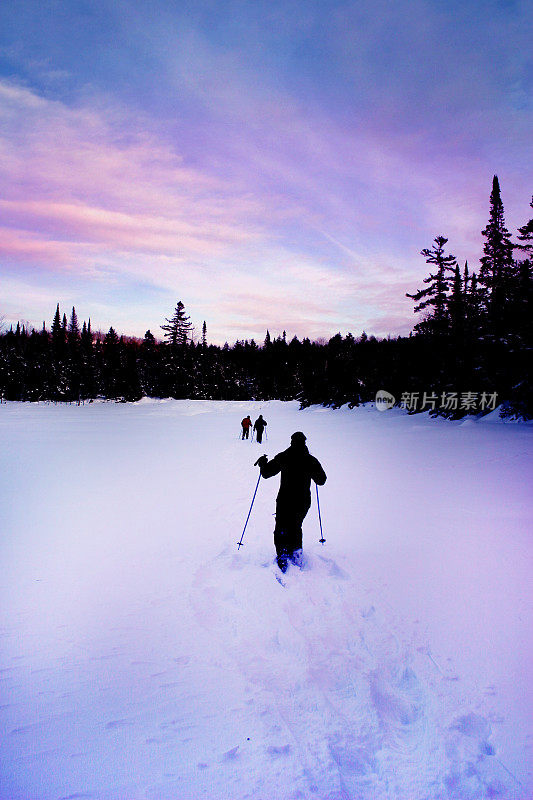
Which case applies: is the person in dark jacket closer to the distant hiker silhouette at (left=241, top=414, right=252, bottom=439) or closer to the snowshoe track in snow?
the snowshoe track in snow

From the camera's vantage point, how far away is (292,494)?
16.7 feet

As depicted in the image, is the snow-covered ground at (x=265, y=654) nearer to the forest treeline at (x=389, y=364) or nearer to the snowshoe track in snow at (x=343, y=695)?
the snowshoe track in snow at (x=343, y=695)

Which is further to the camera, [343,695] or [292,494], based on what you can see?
[292,494]

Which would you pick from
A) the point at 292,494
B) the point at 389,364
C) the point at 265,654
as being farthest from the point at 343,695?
the point at 389,364

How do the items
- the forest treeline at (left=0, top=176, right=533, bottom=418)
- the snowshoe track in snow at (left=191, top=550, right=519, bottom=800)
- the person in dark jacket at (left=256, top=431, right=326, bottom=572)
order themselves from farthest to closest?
1. the forest treeline at (left=0, top=176, right=533, bottom=418)
2. the person in dark jacket at (left=256, top=431, right=326, bottom=572)
3. the snowshoe track in snow at (left=191, top=550, right=519, bottom=800)

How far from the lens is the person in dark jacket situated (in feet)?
16.6

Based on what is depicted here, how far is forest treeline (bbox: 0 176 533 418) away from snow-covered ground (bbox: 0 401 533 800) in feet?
43.3

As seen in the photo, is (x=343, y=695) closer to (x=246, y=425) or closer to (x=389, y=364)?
(x=246, y=425)

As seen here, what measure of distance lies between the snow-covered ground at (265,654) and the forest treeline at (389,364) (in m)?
13.2

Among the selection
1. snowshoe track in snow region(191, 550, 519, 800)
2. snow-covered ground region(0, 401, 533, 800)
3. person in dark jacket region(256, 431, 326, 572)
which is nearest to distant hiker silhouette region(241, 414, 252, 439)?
snow-covered ground region(0, 401, 533, 800)

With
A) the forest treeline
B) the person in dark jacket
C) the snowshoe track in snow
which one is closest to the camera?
the snowshoe track in snow

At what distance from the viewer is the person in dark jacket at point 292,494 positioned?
5.07 meters

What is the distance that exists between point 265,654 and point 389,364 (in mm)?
35301

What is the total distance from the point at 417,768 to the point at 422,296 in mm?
29488
